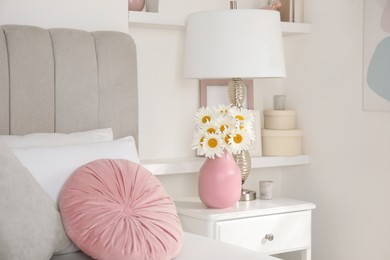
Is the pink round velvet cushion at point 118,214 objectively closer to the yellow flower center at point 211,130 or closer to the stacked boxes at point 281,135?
the yellow flower center at point 211,130

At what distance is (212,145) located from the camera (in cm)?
312

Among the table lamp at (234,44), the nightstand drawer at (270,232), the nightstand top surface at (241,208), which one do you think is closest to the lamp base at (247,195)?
the nightstand top surface at (241,208)

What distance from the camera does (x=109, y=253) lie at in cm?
215

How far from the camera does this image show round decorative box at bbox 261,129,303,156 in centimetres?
371

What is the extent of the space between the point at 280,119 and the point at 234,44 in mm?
677

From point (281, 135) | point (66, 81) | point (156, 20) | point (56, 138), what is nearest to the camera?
point (56, 138)

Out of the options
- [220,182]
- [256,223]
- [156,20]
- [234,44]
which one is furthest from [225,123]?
[156,20]

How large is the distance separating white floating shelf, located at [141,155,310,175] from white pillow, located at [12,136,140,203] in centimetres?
71

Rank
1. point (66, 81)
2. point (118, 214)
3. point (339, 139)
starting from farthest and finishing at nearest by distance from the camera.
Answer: point (339, 139) → point (66, 81) → point (118, 214)

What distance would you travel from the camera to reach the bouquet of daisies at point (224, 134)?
3.09m

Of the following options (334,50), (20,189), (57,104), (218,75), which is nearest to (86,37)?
(57,104)

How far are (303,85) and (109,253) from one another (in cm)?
194

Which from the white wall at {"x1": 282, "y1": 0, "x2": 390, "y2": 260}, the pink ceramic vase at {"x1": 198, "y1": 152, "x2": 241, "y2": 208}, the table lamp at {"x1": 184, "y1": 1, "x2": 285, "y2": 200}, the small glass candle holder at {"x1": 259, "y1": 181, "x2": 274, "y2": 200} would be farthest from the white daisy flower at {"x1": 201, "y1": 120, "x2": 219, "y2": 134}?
the white wall at {"x1": 282, "y1": 0, "x2": 390, "y2": 260}

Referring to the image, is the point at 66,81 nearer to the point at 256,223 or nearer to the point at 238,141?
the point at 238,141
